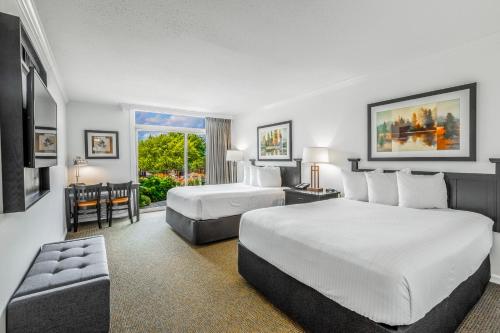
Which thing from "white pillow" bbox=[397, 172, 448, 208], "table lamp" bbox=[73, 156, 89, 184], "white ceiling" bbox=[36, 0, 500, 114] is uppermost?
"white ceiling" bbox=[36, 0, 500, 114]

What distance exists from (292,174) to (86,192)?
151 inches

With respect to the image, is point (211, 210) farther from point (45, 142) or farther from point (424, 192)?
point (424, 192)

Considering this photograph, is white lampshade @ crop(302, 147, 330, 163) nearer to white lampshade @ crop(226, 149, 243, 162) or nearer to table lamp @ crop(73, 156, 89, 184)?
white lampshade @ crop(226, 149, 243, 162)

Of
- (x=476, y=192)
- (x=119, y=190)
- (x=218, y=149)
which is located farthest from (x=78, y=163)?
(x=476, y=192)

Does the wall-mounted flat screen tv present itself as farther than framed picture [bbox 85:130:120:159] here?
No

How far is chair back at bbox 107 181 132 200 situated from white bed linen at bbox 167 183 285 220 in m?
0.89

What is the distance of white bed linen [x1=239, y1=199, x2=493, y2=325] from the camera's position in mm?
1317

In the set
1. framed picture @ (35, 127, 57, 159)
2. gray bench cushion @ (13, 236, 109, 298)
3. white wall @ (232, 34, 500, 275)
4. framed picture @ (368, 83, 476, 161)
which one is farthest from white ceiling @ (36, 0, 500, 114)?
gray bench cushion @ (13, 236, 109, 298)

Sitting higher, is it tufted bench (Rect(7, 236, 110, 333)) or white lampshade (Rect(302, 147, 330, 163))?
white lampshade (Rect(302, 147, 330, 163))

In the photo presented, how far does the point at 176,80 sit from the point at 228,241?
2586 mm

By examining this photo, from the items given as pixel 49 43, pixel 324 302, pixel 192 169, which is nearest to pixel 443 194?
pixel 324 302

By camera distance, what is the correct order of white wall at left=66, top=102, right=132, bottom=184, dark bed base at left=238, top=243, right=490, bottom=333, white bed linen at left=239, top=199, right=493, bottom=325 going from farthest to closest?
1. white wall at left=66, top=102, right=132, bottom=184
2. dark bed base at left=238, top=243, right=490, bottom=333
3. white bed linen at left=239, top=199, right=493, bottom=325

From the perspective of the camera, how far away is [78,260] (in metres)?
1.97

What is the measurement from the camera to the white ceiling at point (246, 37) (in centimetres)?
202
